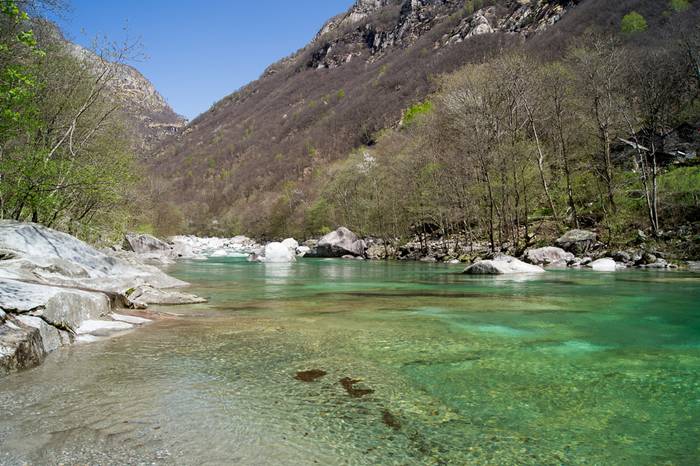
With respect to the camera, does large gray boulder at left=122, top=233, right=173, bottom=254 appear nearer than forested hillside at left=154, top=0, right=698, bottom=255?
No

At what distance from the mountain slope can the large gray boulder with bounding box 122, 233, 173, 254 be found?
20.6 m

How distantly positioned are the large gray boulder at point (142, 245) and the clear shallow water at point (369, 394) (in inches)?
1411

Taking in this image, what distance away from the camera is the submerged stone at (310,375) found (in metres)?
5.18

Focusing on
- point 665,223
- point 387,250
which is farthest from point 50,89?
point 387,250

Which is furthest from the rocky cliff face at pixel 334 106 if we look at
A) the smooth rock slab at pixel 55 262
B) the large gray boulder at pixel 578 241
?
the smooth rock slab at pixel 55 262

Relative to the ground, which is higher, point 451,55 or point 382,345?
point 451,55

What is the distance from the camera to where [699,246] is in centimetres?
2228

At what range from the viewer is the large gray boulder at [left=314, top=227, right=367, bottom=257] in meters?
46.0

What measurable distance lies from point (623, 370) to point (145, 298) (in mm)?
10616

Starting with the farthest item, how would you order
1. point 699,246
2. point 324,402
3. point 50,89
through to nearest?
point 699,246, point 50,89, point 324,402

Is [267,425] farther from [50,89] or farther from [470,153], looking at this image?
[470,153]

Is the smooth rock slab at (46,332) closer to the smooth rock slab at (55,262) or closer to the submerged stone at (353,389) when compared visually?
the smooth rock slab at (55,262)

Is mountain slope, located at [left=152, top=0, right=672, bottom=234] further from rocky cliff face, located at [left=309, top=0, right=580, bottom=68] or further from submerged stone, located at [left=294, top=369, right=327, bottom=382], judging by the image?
submerged stone, located at [left=294, top=369, right=327, bottom=382]

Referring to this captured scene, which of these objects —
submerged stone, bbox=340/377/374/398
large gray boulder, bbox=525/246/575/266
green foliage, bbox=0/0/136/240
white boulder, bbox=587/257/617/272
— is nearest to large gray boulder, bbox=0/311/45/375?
submerged stone, bbox=340/377/374/398
